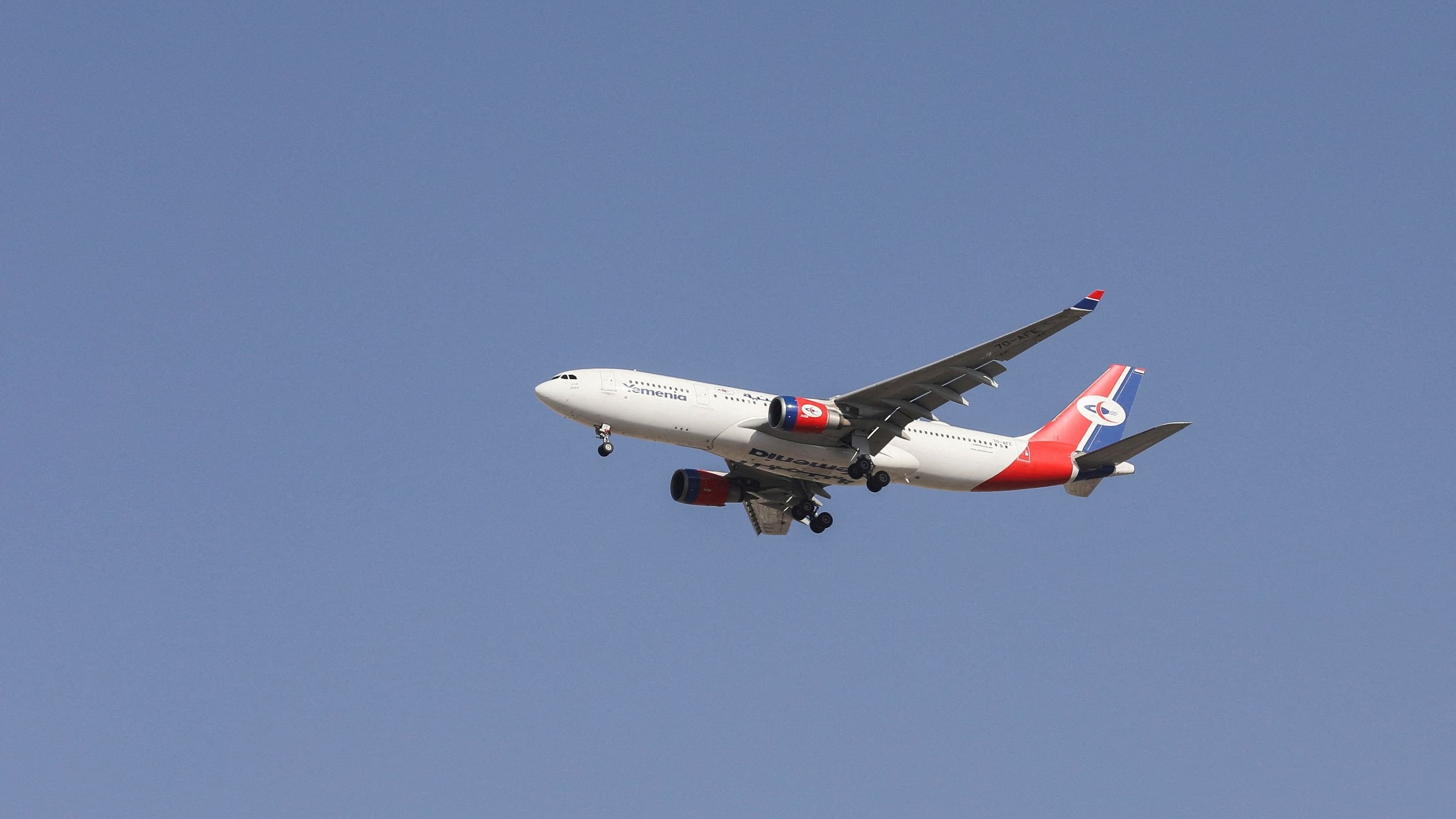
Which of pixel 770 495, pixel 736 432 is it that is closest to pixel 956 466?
pixel 770 495

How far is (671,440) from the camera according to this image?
46.6m

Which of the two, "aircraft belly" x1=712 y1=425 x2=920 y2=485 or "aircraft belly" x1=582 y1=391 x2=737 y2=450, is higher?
"aircraft belly" x1=582 y1=391 x2=737 y2=450

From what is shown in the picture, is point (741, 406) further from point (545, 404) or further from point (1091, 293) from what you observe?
point (1091, 293)

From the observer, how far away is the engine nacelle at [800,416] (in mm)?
46344

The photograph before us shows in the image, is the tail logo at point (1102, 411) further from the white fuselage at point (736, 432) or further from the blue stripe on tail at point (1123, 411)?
the white fuselage at point (736, 432)

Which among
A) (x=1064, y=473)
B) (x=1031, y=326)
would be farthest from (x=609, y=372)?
(x=1064, y=473)

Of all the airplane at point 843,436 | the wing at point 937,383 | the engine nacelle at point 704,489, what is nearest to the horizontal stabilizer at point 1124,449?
the airplane at point 843,436

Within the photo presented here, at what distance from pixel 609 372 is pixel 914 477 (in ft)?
35.5

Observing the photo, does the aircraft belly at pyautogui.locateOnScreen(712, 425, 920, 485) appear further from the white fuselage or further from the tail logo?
the tail logo

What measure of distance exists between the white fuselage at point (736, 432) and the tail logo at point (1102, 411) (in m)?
6.19

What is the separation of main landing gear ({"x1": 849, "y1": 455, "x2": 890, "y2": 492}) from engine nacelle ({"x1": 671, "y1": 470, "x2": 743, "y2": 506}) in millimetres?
5791

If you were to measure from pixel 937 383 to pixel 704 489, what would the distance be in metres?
10.4

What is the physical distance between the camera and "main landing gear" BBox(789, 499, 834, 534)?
53312 millimetres

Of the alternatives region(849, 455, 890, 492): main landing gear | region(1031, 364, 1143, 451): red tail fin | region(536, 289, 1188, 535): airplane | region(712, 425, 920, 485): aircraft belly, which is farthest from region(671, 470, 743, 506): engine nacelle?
region(1031, 364, 1143, 451): red tail fin
